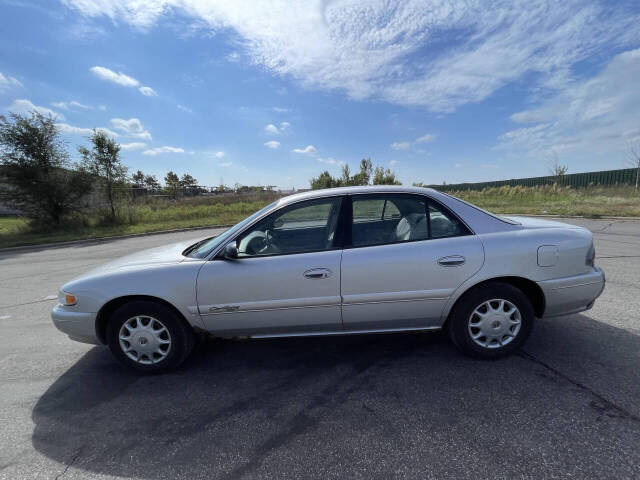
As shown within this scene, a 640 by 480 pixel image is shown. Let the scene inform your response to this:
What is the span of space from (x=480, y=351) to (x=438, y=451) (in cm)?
118

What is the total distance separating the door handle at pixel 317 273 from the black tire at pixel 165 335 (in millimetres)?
1217

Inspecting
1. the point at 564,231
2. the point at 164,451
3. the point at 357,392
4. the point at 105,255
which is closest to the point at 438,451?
the point at 357,392

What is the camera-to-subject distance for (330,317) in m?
2.62

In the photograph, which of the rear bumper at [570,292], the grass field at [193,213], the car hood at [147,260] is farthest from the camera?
the grass field at [193,213]

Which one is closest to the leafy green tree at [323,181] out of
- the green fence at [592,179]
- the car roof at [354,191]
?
the green fence at [592,179]

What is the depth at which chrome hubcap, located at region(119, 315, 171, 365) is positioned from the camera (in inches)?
106

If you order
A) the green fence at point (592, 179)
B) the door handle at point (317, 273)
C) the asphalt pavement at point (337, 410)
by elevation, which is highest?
the green fence at point (592, 179)

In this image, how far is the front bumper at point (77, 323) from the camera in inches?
105

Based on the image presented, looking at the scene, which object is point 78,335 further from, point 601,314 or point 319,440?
point 601,314

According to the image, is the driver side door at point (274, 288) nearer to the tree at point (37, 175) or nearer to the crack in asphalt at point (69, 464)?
the crack in asphalt at point (69, 464)

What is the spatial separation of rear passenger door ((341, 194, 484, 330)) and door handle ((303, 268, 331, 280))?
0.14 metres

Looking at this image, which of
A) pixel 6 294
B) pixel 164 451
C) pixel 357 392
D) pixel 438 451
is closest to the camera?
pixel 438 451

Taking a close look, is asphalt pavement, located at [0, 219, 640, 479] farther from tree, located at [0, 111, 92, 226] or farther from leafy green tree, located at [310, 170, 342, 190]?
leafy green tree, located at [310, 170, 342, 190]

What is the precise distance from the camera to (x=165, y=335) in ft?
9.00
